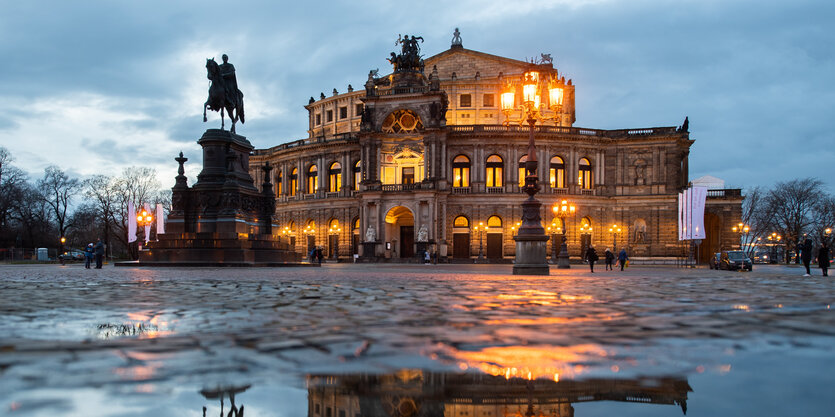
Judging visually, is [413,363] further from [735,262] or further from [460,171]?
[460,171]

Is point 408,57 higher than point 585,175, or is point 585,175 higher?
point 408,57

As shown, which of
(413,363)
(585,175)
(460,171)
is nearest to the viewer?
(413,363)

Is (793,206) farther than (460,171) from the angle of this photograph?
Yes

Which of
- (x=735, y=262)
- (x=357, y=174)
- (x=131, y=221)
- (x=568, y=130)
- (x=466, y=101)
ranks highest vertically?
(x=466, y=101)

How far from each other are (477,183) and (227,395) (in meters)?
49.2

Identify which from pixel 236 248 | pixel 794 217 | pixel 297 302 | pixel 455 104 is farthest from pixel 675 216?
pixel 297 302

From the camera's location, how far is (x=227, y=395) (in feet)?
7.13

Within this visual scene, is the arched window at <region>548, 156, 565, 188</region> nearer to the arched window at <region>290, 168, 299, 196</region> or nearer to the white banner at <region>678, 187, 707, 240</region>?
the white banner at <region>678, 187, 707, 240</region>

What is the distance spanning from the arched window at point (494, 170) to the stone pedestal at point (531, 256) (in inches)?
1318

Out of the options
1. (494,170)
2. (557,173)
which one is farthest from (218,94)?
(557,173)

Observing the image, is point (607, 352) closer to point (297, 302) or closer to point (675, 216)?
point (297, 302)

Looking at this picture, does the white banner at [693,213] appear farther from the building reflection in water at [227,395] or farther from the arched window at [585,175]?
the building reflection in water at [227,395]

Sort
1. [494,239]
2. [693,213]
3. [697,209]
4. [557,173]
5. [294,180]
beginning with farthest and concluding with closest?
[294,180] → [557,173] → [494,239] → [693,213] → [697,209]

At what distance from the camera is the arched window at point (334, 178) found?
56191 mm
